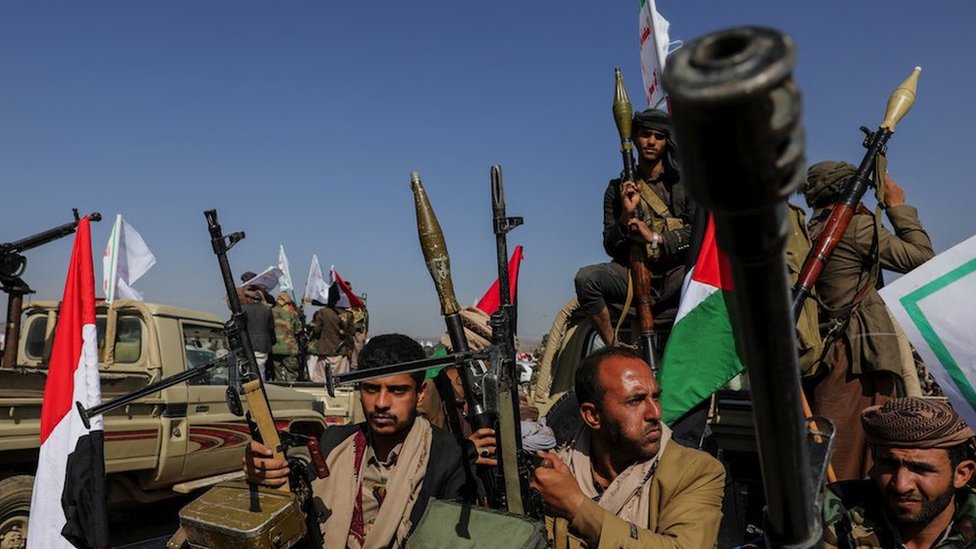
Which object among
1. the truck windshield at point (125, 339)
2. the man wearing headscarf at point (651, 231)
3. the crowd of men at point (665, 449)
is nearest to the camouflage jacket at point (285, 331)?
the truck windshield at point (125, 339)

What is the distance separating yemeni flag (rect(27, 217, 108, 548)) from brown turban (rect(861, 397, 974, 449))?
150 inches

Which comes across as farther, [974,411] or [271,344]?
[271,344]

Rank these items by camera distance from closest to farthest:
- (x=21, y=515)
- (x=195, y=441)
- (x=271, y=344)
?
(x=21, y=515), (x=195, y=441), (x=271, y=344)

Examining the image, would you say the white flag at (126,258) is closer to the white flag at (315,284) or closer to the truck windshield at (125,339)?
the truck windshield at (125,339)

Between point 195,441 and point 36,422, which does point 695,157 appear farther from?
point 195,441

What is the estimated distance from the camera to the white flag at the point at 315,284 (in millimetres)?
16141

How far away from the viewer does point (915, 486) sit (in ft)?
8.20

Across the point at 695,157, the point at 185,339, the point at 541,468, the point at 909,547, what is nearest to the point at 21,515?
the point at 185,339

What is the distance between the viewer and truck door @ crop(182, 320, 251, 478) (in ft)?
23.5

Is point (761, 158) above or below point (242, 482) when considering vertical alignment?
above

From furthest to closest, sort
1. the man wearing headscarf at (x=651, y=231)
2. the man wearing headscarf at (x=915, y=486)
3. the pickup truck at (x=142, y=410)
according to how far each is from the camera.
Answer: the pickup truck at (x=142, y=410) < the man wearing headscarf at (x=651, y=231) < the man wearing headscarf at (x=915, y=486)

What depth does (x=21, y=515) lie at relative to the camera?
217 inches

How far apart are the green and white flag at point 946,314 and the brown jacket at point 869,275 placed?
1.58m

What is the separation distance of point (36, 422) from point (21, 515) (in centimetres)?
69
